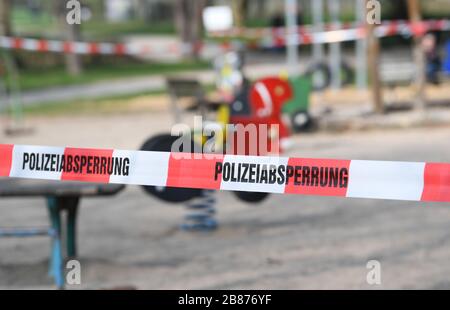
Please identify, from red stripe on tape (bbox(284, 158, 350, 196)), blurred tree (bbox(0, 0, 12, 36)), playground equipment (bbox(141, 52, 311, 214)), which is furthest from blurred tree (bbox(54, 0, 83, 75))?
red stripe on tape (bbox(284, 158, 350, 196))

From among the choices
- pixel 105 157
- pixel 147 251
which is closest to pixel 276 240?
pixel 147 251

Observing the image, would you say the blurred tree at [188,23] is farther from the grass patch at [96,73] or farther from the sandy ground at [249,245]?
the sandy ground at [249,245]

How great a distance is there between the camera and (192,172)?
4602mm

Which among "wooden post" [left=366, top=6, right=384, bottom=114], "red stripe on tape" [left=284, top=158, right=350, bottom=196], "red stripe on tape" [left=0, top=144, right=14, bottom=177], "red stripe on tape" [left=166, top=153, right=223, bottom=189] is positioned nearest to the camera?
"red stripe on tape" [left=284, top=158, right=350, bottom=196]

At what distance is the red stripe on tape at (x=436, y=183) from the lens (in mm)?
4090

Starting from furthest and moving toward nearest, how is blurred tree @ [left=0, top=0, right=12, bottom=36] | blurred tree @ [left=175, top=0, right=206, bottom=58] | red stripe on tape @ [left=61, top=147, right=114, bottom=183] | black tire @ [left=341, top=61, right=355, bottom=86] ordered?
blurred tree @ [left=175, top=0, right=206, bottom=58] → blurred tree @ [left=0, top=0, right=12, bottom=36] → black tire @ [left=341, top=61, right=355, bottom=86] → red stripe on tape @ [left=61, top=147, right=114, bottom=183]

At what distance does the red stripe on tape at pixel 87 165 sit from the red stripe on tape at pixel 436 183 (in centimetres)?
142

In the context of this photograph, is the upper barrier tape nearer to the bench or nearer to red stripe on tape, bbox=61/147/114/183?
red stripe on tape, bbox=61/147/114/183

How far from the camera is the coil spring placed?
816 centimetres

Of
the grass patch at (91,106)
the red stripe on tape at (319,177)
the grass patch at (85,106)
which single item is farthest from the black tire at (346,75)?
the red stripe on tape at (319,177)

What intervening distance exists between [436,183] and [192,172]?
1086mm
